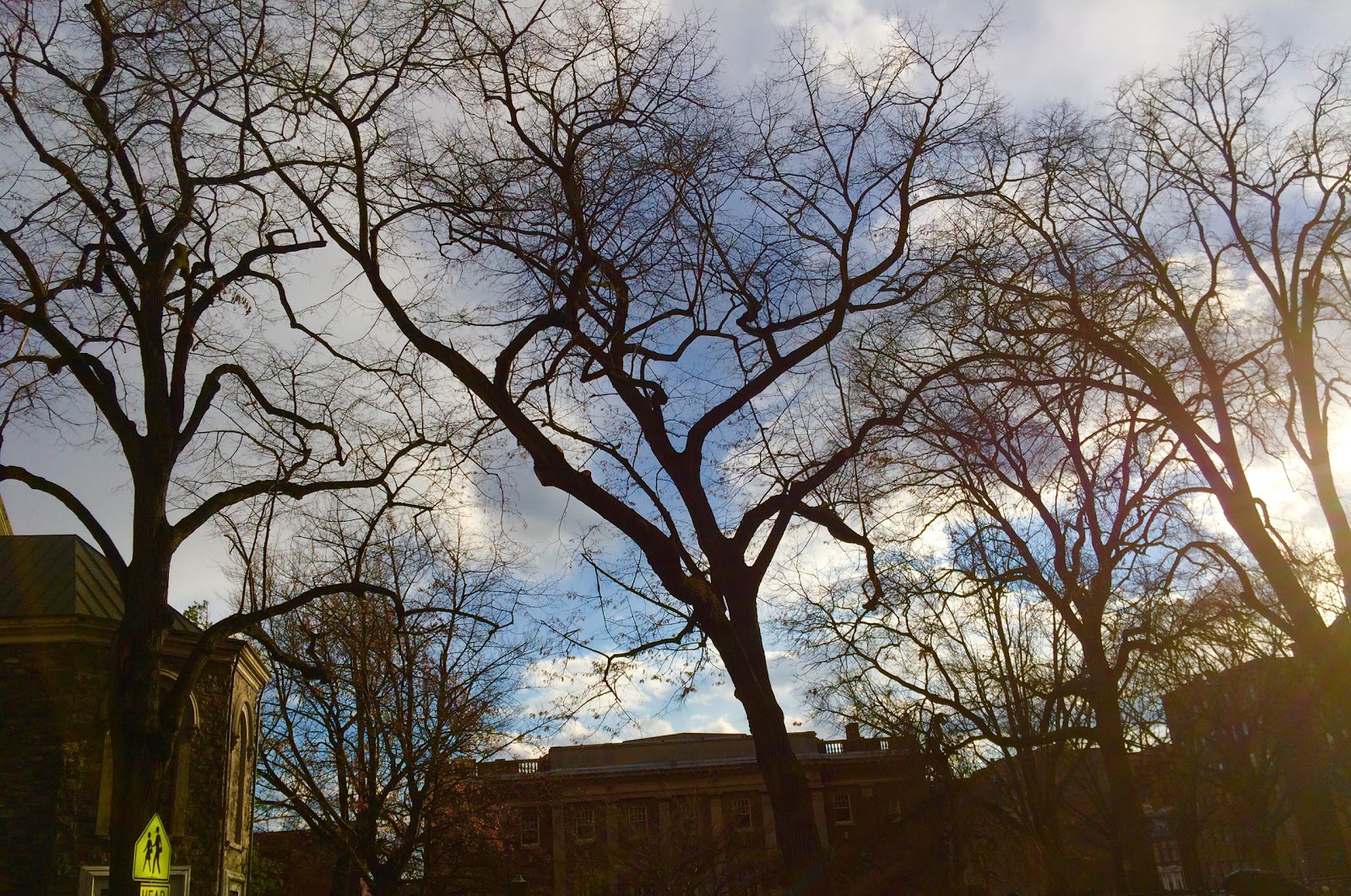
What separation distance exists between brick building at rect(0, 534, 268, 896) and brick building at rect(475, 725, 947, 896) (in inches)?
327

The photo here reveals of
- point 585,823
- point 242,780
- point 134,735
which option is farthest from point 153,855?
point 585,823

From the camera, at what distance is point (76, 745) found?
19.4 meters

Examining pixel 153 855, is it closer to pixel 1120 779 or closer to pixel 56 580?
pixel 1120 779

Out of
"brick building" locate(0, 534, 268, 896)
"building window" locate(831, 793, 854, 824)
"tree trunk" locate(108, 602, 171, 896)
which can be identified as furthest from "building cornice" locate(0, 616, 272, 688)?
"building window" locate(831, 793, 854, 824)

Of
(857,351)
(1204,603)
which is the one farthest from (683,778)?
(857,351)

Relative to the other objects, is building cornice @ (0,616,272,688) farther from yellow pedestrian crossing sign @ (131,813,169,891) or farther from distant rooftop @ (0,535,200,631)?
yellow pedestrian crossing sign @ (131,813,169,891)

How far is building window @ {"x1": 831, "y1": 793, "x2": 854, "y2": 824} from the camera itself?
54031 mm

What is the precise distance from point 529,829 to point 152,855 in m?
44.8

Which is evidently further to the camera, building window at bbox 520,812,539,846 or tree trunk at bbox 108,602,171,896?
building window at bbox 520,812,539,846

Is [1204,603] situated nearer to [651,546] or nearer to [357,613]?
[651,546]

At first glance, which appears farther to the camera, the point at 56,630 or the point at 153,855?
the point at 56,630

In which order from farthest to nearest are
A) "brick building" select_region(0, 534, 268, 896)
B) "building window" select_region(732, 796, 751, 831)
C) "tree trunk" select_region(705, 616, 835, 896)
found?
"building window" select_region(732, 796, 751, 831)
"brick building" select_region(0, 534, 268, 896)
"tree trunk" select_region(705, 616, 835, 896)

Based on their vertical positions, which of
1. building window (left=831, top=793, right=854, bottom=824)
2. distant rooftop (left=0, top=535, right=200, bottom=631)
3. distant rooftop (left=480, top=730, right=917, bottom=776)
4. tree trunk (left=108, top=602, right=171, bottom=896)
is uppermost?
distant rooftop (left=0, top=535, right=200, bottom=631)

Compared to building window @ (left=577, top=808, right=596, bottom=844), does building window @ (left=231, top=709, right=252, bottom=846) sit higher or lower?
higher
